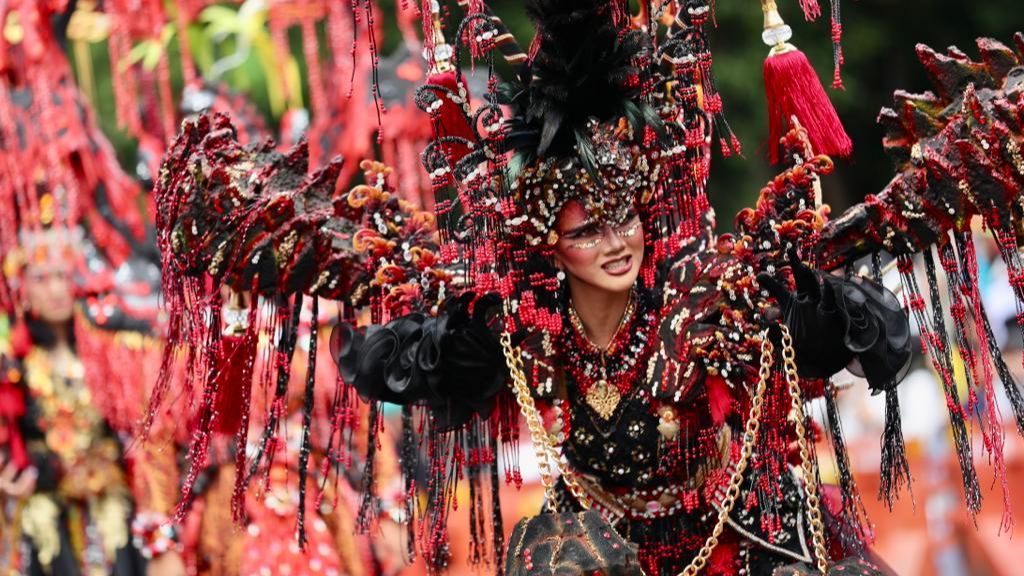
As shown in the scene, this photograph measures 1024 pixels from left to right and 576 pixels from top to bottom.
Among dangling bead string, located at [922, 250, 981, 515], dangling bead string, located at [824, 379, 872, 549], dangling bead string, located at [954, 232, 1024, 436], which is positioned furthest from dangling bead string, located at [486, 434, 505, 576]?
dangling bead string, located at [954, 232, 1024, 436]

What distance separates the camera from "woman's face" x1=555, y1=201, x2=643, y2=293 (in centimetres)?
376

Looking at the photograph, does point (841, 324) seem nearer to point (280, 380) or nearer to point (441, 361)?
point (441, 361)

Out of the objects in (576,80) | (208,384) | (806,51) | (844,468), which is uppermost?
(806,51)

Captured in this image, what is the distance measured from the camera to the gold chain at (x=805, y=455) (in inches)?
141

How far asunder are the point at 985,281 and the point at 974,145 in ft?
10.0

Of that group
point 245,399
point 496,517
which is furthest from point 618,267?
point 245,399

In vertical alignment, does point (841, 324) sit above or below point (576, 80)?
below

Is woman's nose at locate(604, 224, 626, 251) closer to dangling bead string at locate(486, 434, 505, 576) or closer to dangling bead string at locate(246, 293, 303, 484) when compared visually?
dangling bead string at locate(486, 434, 505, 576)

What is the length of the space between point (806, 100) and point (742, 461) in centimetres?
80

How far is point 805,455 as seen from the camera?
12.1 feet

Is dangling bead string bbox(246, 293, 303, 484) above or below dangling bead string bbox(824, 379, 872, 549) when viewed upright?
above

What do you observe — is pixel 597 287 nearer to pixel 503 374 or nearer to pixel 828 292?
pixel 503 374

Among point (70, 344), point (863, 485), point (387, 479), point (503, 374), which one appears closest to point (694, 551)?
point (503, 374)

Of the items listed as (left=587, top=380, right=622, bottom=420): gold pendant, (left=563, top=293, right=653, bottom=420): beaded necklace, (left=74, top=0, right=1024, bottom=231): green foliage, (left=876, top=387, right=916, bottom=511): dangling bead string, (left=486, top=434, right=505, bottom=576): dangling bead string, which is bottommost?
(left=486, top=434, right=505, bottom=576): dangling bead string
